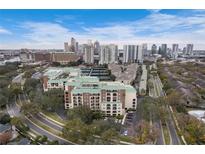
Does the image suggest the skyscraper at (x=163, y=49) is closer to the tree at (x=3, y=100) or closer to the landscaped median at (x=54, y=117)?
the landscaped median at (x=54, y=117)

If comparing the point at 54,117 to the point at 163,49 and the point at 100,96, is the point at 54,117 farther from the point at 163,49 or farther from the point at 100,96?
the point at 163,49

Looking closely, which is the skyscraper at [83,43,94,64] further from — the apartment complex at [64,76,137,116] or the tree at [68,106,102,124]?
the tree at [68,106,102,124]

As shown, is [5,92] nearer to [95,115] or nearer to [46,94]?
[46,94]

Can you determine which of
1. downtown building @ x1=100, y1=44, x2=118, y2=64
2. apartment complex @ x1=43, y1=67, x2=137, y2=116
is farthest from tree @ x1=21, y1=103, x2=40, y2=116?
downtown building @ x1=100, y1=44, x2=118, y2=64

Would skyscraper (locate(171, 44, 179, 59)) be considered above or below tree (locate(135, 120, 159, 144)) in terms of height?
above

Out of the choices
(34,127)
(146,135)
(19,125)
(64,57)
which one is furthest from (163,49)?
(19,125)
